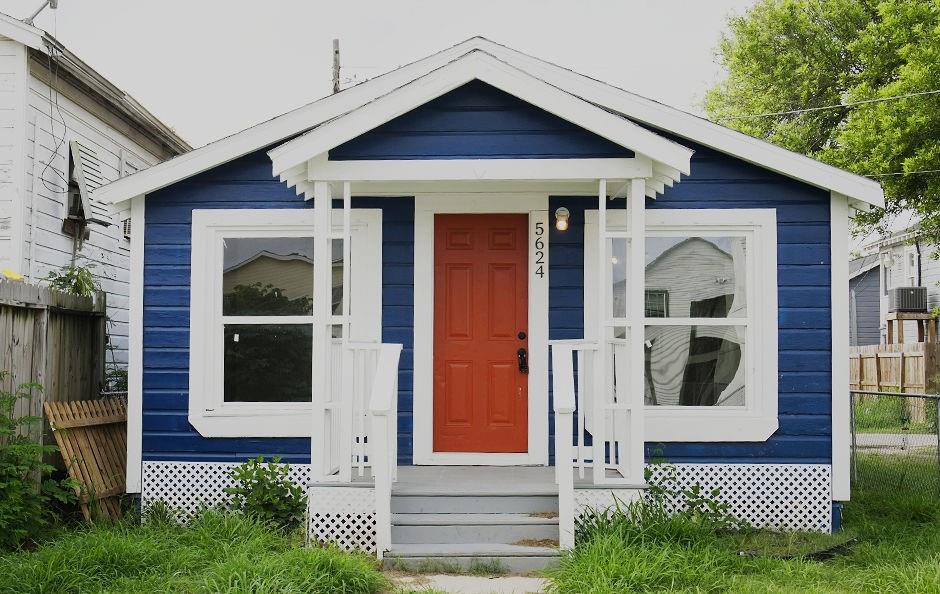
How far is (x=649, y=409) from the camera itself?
6531 millimetres

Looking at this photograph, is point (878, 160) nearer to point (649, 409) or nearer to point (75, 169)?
point (649, 409)

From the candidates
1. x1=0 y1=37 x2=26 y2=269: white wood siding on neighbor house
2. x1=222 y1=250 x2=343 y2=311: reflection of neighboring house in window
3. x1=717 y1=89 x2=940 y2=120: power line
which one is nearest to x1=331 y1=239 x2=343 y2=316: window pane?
x1=222 y1=250 x2=343 y2=311: reflection of neighboring house in window

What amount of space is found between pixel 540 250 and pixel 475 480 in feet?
6.13

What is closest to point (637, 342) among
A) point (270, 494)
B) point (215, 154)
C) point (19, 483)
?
point (270, 494)

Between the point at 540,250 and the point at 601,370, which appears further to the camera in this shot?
the point at 540,250

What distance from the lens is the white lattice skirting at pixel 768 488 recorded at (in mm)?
6230

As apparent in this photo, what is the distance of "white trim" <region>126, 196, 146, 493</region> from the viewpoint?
6430 mm

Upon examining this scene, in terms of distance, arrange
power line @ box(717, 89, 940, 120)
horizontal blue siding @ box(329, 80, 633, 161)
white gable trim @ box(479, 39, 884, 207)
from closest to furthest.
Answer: horizontal blue siding @ box(329, 80, 633, 161) < white gable trim @ box(479, 39, 884, 207) < power line @ box(717, 89, 940, 120)

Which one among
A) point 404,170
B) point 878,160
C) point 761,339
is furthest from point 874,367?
point 404,170

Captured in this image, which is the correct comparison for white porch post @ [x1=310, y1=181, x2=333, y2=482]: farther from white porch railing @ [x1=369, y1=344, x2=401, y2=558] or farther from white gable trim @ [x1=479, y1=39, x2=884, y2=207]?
white gable trim @ [x1=479, y1=39, x2=884, y2=207]

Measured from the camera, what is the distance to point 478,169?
5.88 m

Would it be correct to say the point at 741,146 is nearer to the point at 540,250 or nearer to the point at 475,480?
the point at 540,250

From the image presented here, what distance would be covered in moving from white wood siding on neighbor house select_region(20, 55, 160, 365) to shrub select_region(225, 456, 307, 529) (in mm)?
2266

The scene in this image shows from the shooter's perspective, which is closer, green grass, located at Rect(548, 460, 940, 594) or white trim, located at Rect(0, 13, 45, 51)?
green grass, located at Rect(548, 460, 940, 594)
